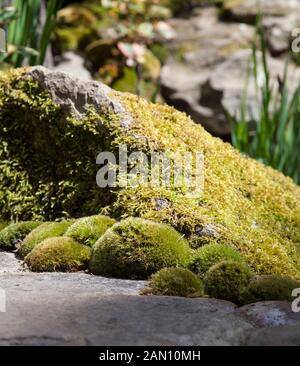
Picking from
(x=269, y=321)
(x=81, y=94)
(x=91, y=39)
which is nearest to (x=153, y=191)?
(x=81, y=94)

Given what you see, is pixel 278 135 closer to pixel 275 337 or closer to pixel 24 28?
pixel 24 28

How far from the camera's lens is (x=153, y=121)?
3178mm

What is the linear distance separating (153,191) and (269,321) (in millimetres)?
1028

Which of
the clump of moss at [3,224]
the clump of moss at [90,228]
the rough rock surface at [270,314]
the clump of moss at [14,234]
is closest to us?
the rough rock surface at [270,314]

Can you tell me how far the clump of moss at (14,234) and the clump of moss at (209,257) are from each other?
0.96m

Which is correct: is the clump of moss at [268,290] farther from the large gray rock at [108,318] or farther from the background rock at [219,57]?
the background rock at [219,57]

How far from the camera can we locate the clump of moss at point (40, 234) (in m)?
2.90

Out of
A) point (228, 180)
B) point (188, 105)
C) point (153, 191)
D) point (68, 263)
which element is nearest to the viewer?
point (68, 263)

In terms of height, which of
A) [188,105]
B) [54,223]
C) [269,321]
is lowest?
[269,321]

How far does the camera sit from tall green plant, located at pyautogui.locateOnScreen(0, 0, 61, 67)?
4.00 metres

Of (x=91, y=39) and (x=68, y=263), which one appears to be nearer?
(x=68, y=263)

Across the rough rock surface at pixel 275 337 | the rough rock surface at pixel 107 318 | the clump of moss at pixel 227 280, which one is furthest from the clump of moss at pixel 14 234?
the rough rock surface at pixel 275 337

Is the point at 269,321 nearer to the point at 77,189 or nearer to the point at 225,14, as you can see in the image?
the point at 77,189

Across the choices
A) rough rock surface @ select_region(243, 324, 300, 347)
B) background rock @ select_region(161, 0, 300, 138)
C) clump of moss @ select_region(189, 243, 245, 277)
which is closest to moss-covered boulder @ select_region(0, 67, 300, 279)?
clump of moss @ select_region(189, 243, 245, 277)
